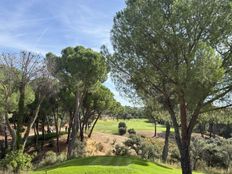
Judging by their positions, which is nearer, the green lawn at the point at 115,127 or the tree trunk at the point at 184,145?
the tree trunk at the point at 184,145

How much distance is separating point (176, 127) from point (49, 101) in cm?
2303

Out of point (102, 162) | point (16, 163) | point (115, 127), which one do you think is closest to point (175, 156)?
point (102, 162)

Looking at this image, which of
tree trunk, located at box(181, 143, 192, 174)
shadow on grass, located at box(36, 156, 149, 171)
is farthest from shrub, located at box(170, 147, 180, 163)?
tree trunk, located at box(181, 143, 192, 174)

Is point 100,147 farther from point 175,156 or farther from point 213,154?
point 213,154

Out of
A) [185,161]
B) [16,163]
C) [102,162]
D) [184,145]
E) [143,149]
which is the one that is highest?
[184,145]

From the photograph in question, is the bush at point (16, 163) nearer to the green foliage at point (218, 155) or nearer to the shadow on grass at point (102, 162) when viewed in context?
the shadow on grass at point (102, 162)

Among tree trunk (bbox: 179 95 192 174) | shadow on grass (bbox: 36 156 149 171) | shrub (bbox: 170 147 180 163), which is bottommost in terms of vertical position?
shrub (bbox: 170 147 180 163)

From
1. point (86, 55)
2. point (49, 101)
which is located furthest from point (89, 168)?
Answer: point (49, 101)

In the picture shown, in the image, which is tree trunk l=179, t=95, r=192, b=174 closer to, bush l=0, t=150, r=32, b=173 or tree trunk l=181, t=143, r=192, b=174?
tree trunk l=181, t=143, r=192, b=174

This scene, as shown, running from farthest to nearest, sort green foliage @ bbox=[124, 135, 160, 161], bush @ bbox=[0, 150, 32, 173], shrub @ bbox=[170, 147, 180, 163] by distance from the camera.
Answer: shrub @ bbox=[170, 147, 180, 163] < green foliage @ bbox=[124, 135, 160, 161] < bush @ bbox=[0, 150, 32, 173]

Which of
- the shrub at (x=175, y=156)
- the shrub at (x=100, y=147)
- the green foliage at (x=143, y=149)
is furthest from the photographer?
the shrub at (x=100, y=147)

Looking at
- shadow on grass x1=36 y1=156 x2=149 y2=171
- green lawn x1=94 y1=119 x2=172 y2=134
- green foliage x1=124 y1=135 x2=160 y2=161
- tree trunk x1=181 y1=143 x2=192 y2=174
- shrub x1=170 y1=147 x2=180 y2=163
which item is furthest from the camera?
green lawn x1=94 y1=119 x2=172 y2=134

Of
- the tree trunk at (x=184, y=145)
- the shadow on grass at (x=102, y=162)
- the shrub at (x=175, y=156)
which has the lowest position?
the shrub at (x=175, y=156)

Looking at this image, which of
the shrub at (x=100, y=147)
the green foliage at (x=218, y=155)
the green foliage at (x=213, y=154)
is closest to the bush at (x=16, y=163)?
the green foliage at (x=213, y=154)
